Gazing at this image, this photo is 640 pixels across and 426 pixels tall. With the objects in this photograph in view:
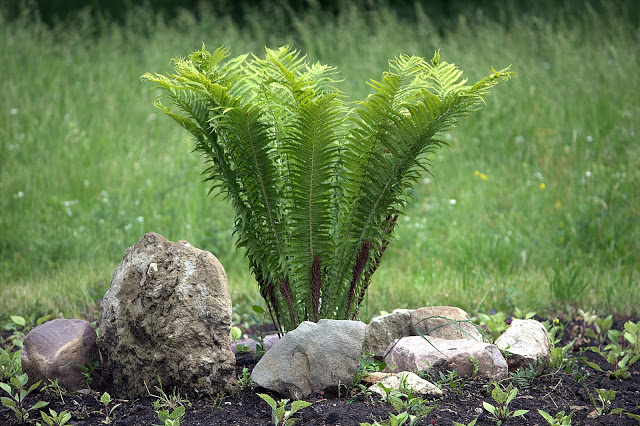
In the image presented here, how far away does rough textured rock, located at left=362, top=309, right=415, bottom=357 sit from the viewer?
312cm

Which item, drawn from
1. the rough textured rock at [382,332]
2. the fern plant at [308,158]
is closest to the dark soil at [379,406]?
the rough textured rock at [382,332]

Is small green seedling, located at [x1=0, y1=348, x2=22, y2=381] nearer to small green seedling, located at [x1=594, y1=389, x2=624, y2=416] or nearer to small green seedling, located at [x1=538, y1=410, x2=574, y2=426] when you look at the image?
small green seedling, located at [x1=538, y1=410, x2=574, y2=426]

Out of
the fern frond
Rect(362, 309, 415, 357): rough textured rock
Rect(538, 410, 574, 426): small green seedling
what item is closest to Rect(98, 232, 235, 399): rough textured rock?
the fern frond

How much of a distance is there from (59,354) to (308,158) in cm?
146

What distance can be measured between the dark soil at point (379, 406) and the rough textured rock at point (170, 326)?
4.2 inches

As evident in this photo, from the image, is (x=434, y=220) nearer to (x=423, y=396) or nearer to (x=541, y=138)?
(x=541, y=138)

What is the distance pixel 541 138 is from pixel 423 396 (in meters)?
5.10

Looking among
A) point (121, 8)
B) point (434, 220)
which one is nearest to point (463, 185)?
point (434, 220)

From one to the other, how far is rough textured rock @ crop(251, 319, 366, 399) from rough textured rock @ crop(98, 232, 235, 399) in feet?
0.68

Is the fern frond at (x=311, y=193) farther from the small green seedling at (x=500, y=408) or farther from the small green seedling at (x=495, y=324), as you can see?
the small green seedling at (x=495, y=324)

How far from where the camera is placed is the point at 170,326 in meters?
2.61

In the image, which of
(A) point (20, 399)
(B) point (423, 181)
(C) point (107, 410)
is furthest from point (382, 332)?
(B) point (423, 181)

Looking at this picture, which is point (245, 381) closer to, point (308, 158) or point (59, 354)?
point (59, 354)

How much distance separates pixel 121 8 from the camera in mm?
11500
